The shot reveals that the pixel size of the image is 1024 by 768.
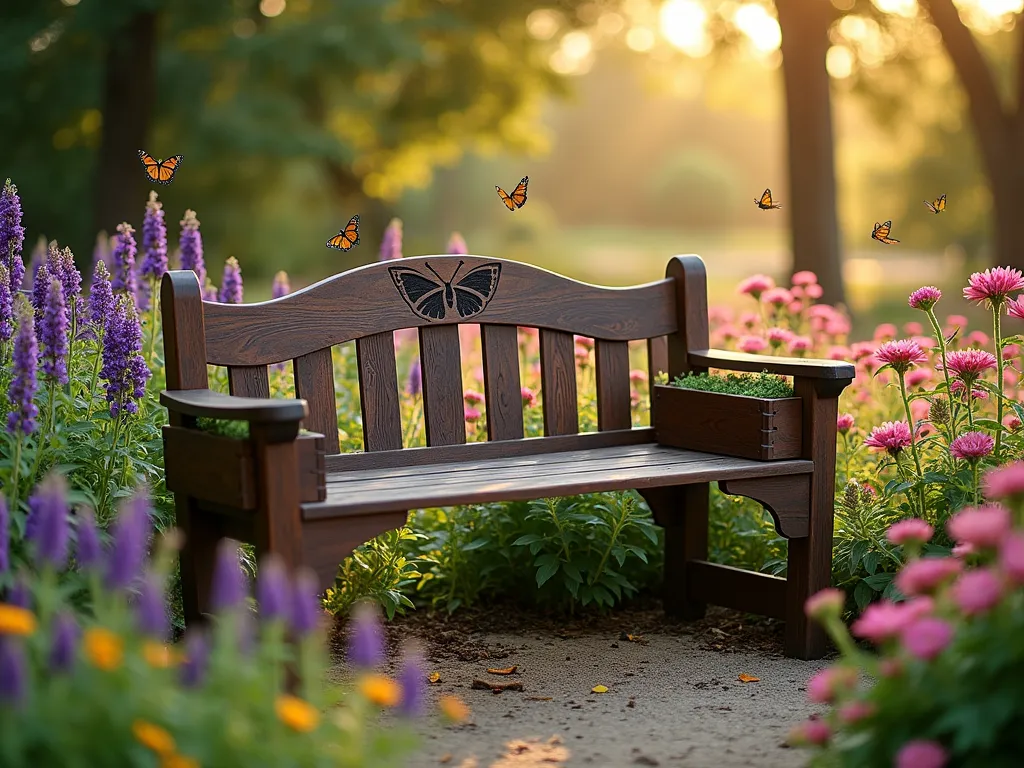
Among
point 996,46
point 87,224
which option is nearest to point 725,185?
point 996,46

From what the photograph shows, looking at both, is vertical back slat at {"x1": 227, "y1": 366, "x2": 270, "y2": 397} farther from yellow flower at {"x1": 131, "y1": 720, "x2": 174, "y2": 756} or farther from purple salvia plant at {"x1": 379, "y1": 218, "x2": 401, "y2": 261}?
Result: yellow flower at {"x1": 131, "y1": 720, "x2": 174, "y2": 756}

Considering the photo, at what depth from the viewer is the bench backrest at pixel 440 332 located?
3693 mm

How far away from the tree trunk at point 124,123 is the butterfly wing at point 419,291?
35.1 ft

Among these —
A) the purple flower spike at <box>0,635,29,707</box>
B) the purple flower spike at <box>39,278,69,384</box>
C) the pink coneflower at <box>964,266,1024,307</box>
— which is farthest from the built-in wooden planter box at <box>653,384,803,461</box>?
the purple flower spike at <box>0,635,29,707</box>

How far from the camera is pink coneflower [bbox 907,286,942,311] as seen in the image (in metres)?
3.88

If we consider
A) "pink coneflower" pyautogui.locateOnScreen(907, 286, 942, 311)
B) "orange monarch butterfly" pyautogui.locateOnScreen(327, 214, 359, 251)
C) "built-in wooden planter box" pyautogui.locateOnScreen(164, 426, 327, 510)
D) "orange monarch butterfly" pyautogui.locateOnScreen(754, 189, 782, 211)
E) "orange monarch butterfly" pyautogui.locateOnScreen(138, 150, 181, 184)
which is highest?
"orange monarch butterfly" pyautogui.locateOnScreen(138, 150, 181, 184)

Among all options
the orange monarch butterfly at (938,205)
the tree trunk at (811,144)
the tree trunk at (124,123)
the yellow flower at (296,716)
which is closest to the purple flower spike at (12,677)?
the yellow flower at (296,716)

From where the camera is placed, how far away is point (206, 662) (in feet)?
7.21

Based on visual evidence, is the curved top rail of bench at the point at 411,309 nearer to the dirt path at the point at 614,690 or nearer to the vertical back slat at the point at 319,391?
the vertical back slat at the point at 319,391

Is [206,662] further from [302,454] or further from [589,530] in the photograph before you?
→ [589,530]

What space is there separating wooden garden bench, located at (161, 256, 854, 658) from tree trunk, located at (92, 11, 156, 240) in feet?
34.9

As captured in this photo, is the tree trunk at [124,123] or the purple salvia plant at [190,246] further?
the tree trunk at [124,123]

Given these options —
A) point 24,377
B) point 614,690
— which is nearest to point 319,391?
point 24,377

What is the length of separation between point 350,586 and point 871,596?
168 cm
